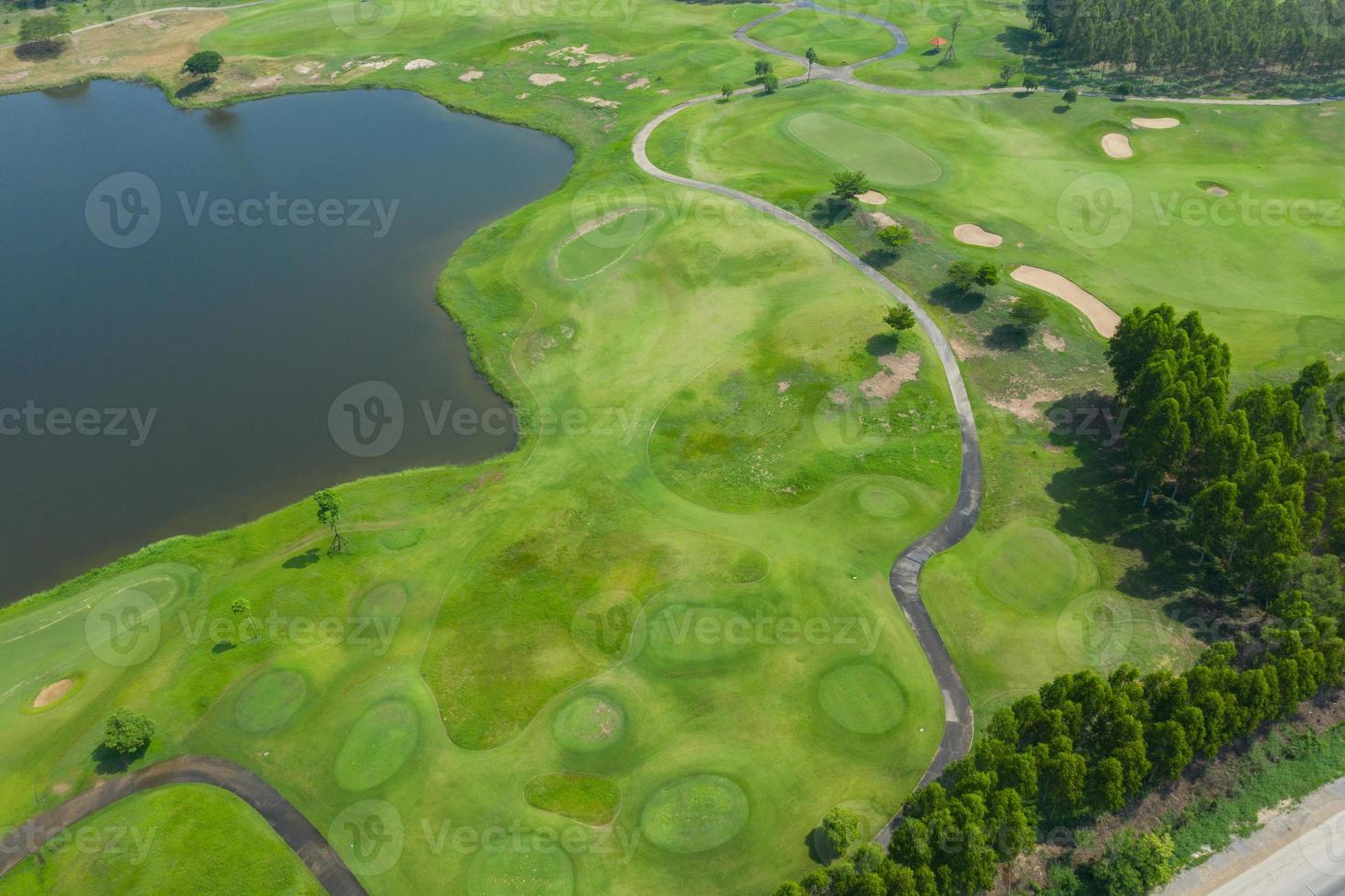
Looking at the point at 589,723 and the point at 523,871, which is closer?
the point at 523,871

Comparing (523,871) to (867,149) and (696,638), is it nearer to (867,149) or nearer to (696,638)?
(696,638)

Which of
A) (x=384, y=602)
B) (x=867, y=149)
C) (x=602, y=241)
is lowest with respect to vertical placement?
(x=384, y=602)

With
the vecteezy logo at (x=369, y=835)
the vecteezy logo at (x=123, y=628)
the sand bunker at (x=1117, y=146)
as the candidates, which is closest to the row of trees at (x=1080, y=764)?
the vecteezy logo at (x=369, y=835)

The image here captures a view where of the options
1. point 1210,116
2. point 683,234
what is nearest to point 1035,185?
point 1210,116

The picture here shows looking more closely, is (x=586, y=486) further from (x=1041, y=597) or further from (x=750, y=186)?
(x=750, y=186)

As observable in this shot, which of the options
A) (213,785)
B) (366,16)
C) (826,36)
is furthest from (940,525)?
(366,16)

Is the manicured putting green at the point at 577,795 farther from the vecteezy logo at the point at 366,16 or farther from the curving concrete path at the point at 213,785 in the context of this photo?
the vecteezy logo at the point at 366,16

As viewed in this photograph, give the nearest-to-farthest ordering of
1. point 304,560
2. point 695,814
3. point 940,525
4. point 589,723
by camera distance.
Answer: point 695,814 → point 589,723 → point 304,560 → point 940,525
